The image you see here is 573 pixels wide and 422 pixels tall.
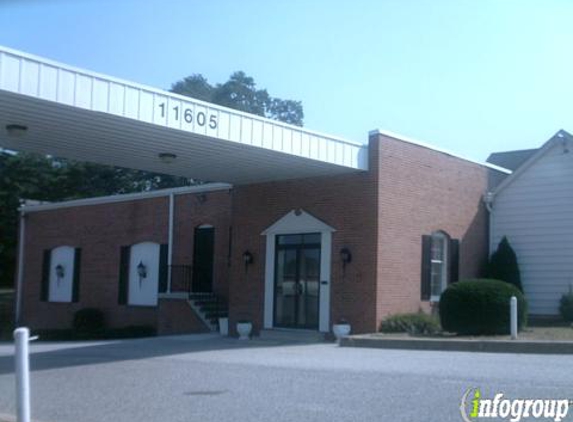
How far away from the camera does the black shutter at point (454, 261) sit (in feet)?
72.6

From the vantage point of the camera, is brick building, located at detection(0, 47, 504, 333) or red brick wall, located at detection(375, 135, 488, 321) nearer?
brick building, located at detection(0, 47, 504, 333)

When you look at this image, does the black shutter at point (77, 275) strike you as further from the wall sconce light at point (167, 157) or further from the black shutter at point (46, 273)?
the wall sconce light at point (167, 157)

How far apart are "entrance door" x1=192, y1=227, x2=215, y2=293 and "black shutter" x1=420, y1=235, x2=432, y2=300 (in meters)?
7.31

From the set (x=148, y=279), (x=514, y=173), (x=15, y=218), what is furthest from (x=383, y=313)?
(x=15, y=218)

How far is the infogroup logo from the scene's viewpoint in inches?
326

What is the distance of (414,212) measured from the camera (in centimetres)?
2069

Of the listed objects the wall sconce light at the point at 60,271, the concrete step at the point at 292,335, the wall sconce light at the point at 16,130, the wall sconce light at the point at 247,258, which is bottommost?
the concrete step at the point at 292,335

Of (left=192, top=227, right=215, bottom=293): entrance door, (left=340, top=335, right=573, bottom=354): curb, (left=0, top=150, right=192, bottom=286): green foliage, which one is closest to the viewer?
(left=340, top=335, right=573, bottom=354): curb

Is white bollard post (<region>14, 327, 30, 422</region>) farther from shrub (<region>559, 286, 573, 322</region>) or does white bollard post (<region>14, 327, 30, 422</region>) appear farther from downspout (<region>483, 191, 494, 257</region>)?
downspout (<region>483, 191, 494, 257</region>)

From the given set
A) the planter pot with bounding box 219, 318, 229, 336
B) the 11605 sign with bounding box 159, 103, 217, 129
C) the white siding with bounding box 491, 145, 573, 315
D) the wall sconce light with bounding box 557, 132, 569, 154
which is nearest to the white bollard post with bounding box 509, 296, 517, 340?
the white siding with bounding box 491, 145, 573, 315

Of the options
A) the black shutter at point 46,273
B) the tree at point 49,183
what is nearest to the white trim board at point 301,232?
the black shutter at point 46,273

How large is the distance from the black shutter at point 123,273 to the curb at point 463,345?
12665 millimetres

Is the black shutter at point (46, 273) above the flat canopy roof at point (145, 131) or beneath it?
beneath

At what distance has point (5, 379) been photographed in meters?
13.5
